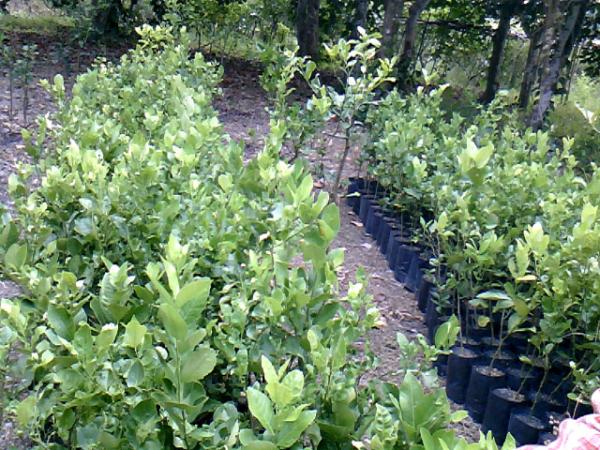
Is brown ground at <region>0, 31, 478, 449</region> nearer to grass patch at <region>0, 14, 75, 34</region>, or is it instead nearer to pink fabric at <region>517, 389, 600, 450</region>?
pink fabric at <region>517, 389, 600, 450</region>

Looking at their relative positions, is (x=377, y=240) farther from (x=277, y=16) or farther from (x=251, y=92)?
(x=277, y=16)

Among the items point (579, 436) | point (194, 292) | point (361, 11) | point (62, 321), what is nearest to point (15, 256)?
point (62, 321)

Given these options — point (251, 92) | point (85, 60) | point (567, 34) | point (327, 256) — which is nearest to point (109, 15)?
point (85, 60)

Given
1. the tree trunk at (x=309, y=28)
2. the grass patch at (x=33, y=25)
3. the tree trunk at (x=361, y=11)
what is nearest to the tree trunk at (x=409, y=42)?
the tree trunk at (x=361, y=11)

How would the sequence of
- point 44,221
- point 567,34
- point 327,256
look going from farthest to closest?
point 567,34, point 44,221, point 327,256

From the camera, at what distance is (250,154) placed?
627 cm

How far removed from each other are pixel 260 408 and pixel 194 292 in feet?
0.87

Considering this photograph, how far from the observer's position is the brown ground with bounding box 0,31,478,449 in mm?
3416

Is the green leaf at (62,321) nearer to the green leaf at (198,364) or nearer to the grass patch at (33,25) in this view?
the green leaf at (198,364)

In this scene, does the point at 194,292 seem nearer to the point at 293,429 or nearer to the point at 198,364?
the point at 198,364

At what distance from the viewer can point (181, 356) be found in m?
1.42

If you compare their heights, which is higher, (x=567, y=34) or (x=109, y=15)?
(x=567, y=34)

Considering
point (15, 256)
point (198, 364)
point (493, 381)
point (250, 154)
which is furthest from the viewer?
point (250, 154)

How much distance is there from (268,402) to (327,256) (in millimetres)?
668
